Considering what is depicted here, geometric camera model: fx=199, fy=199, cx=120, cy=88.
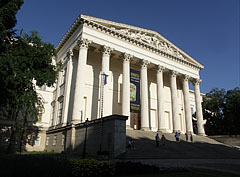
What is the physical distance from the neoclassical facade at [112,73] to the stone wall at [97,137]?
1946 mm

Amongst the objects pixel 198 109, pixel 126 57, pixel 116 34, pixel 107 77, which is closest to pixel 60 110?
pixel 107 77

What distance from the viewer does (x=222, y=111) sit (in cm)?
4447

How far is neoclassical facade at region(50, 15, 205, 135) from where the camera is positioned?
27.4m

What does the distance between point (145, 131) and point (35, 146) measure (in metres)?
16.3

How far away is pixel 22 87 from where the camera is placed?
660 inches

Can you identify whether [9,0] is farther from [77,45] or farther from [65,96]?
[65,96]

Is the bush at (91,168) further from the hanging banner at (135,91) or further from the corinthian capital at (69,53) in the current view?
the corinthian capital at (69,53)

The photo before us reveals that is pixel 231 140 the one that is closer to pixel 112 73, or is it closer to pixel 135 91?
pixel 135 91

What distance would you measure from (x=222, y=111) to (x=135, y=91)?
83.2ft

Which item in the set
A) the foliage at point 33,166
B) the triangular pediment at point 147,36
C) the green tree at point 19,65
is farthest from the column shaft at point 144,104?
the foliage at point 33,166

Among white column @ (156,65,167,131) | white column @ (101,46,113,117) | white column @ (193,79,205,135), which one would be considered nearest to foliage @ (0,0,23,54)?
white column @ (101,46,113,117)

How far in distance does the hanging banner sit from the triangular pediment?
21.7 ft

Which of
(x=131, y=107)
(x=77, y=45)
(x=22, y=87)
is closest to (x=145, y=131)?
(x=131, y=107)

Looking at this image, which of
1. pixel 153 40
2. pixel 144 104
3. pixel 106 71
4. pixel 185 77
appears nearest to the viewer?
pixel 106 71
